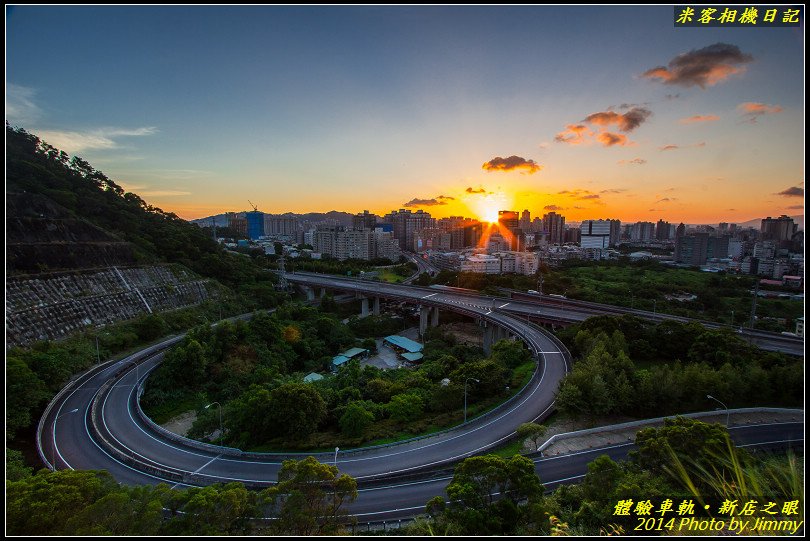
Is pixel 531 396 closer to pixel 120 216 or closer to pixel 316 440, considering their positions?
pixel 316 440

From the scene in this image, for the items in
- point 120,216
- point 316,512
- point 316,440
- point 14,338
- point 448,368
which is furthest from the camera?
point 120,216

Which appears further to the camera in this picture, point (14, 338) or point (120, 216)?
point (120, 216)

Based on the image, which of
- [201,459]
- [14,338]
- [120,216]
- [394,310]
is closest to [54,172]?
[120,216]

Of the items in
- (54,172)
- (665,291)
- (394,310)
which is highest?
(54,172)

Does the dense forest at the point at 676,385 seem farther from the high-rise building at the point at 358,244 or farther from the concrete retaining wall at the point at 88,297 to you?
A: the high-rise building at the point at 358,244

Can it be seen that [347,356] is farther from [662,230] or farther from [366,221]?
[662,230]

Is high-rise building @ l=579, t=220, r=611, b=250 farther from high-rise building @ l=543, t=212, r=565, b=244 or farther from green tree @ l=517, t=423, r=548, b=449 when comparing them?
green tree @ l=517, t=423, r=548, b=449
